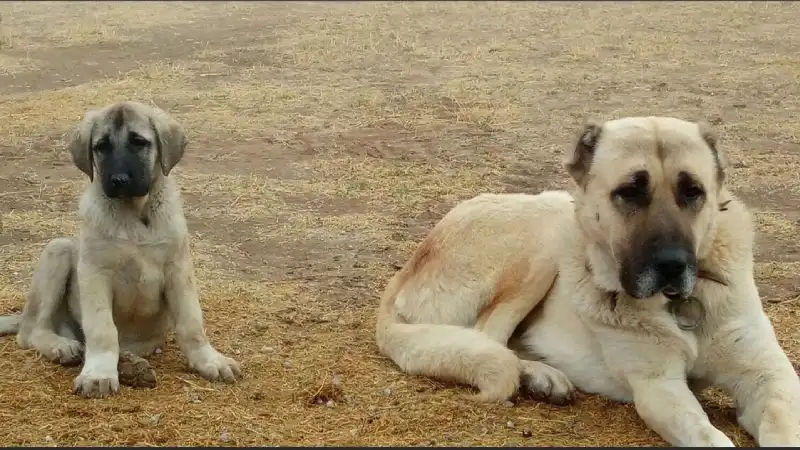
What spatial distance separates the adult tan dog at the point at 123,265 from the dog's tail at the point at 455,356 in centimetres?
77

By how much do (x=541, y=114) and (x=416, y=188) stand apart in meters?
2.85

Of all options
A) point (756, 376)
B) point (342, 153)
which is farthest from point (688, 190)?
point (342, 153)

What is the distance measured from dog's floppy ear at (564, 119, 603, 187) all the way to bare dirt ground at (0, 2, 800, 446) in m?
0.11

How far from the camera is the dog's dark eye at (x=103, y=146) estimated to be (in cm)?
454

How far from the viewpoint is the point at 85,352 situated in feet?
14.8

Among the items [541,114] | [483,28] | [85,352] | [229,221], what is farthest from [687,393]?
[483,28]

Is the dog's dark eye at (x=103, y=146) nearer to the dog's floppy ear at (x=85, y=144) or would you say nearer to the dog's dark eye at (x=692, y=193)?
the dog's floppy ear at (x=85, y=144)

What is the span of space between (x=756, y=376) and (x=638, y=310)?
510 mm

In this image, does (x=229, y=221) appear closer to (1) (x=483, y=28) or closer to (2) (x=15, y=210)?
(2) (x=15, y=210)

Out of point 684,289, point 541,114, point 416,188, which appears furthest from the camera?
point 541,114

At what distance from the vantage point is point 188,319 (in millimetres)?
4543

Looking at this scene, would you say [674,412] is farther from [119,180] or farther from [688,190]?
[119,180]

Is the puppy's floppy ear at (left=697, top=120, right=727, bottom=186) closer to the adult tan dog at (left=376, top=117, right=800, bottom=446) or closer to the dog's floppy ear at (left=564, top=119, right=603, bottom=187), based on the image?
the adult tan dog at (left=376, top=117, right=800, bottom=446)

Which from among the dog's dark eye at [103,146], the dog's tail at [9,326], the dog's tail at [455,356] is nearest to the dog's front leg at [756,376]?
the dog's tail at [455,356]
